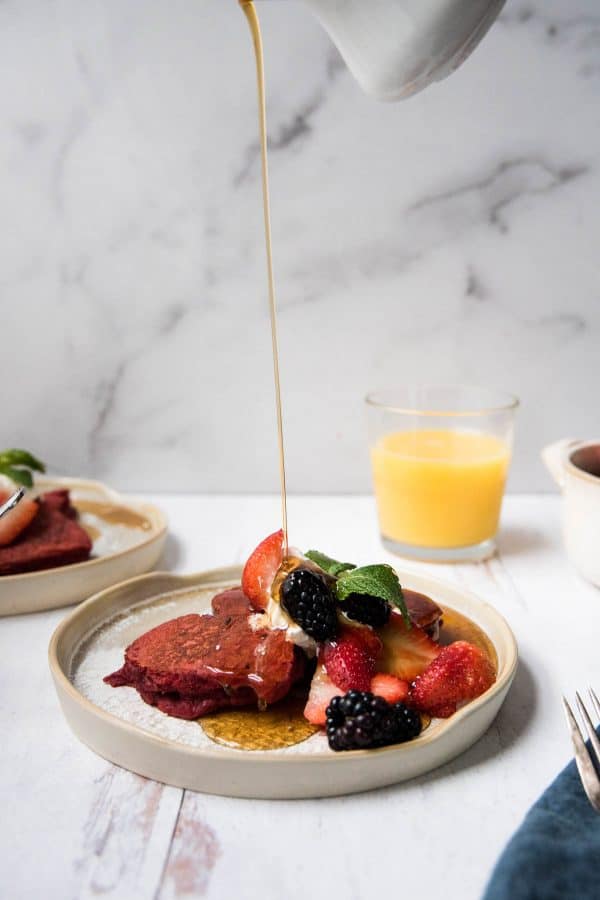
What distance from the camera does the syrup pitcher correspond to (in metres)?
0.98

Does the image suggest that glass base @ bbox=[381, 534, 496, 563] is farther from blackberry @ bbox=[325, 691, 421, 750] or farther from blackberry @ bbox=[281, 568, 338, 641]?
blackberry @ bbox=[325, 691, 421, 750]

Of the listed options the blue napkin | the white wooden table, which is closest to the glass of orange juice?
the white wooden table

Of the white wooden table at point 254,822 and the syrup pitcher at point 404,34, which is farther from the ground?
the syrup pitcher at point 404,34

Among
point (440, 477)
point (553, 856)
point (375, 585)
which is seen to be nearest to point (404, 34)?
point (375, 585)

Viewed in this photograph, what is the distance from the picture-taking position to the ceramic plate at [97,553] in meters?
1.30

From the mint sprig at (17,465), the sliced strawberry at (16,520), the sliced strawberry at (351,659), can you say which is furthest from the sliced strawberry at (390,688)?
the mint sprig at (17,465)

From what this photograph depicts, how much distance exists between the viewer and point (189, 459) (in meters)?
1.90

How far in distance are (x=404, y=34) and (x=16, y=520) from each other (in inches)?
36.1

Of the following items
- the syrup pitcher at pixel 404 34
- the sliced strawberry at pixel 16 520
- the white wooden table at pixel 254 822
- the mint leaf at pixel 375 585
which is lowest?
the white wooden table at pixel 254 822

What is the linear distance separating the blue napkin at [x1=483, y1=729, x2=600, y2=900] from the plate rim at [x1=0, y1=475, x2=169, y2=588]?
75cm

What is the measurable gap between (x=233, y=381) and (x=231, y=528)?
1.04ft

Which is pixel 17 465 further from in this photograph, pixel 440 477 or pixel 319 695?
pixel 319 695

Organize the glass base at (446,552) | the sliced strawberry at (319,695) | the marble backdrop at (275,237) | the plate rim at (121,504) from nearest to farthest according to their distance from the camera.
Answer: the sliced strawberry at (319,695)
the plate rim at (121,504)
the glass base at (446,552)
the marble backdrop at (275,237)

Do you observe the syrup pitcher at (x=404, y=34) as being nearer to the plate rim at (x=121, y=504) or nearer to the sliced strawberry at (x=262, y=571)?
the sliced strawberry at (x=262, y=571)
